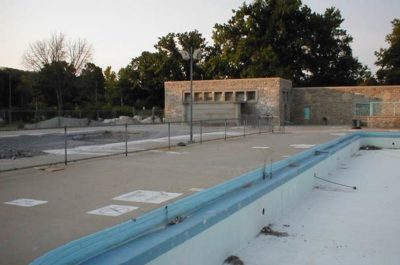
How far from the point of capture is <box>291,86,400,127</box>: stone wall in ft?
134

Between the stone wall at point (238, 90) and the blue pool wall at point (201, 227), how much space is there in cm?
2995

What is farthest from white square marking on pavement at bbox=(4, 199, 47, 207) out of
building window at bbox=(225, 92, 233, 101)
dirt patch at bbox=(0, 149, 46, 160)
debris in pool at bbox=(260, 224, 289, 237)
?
building window at bbox=(225, 92, 233, 101)

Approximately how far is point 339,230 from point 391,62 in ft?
188

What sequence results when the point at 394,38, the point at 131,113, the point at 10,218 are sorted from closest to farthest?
1. the point at 10,218
2. the point at 131,113
3. the point at 394,38

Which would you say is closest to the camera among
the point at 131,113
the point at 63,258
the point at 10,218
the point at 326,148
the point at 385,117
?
the point at 63,258

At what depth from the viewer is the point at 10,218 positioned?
6.41 m

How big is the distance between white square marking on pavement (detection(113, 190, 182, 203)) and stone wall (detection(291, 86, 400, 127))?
3576 centimetres

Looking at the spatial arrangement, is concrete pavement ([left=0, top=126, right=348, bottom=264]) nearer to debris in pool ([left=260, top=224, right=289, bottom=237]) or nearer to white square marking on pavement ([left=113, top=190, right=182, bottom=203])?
white square marking on pavement ([left=113, top=190, right=182, bottom=203])

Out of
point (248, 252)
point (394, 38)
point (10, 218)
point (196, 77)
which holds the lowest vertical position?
point (248, 252)

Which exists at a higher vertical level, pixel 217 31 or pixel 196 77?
pixel 217 31

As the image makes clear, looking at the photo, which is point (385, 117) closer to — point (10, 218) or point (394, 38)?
point (394, 38)

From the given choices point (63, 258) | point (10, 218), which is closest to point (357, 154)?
point (10, 218)

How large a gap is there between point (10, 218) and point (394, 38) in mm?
63004

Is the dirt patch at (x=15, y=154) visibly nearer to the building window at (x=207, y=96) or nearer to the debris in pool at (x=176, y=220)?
the debris in pool at (x=176, y=220)
